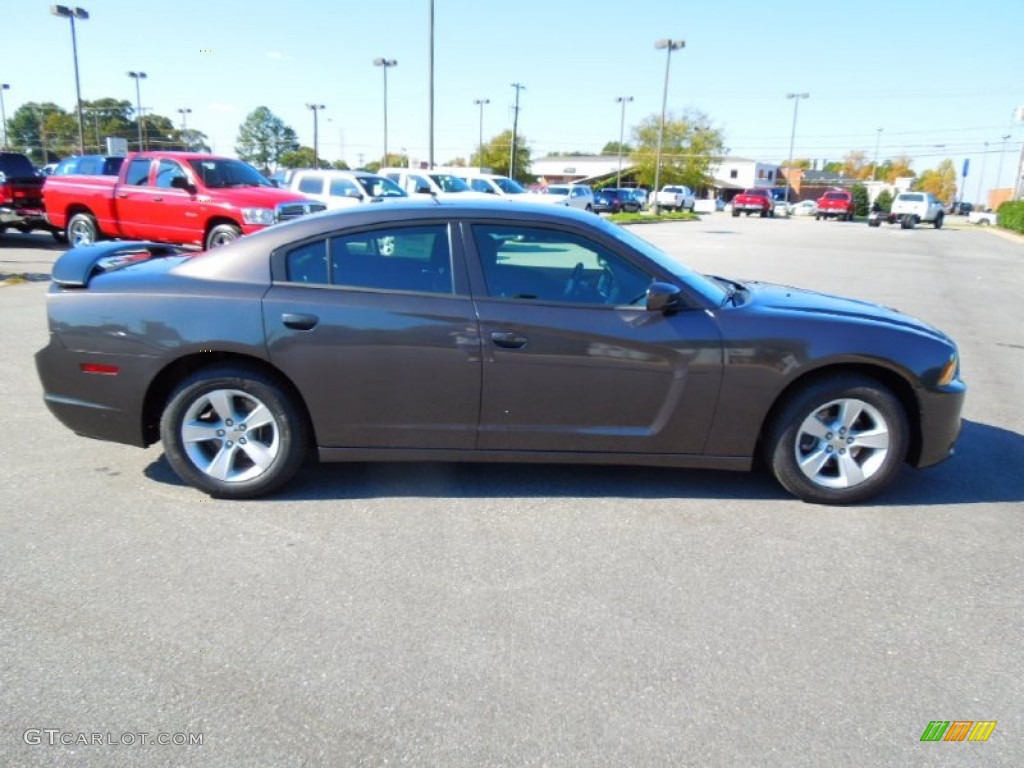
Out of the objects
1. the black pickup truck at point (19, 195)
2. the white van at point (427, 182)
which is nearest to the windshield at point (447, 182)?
the white van at point (427, 182)

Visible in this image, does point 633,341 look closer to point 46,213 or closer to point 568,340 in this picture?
point 568,340

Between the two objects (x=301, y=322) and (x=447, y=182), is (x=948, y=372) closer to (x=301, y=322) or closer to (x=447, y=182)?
(x=301, y=322)

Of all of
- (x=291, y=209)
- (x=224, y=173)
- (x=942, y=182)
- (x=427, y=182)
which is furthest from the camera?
(x=942, y=182)

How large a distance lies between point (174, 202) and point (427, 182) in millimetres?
11338

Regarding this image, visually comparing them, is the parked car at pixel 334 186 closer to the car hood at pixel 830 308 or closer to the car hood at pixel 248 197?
the car hood at pixel 248 197

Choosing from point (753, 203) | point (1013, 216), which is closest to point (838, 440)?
point (1013, 216)

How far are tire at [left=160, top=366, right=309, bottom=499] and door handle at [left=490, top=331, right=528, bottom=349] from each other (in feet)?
3.68

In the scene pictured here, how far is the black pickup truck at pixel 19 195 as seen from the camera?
50.2 ft

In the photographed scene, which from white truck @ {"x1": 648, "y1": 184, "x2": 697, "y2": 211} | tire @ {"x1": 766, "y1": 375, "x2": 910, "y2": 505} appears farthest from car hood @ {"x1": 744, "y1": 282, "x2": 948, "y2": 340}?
white truck @ {"x1": 648, "y1": 184, "x2": 697, "y2": 211}

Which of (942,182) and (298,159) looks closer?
(298,159)

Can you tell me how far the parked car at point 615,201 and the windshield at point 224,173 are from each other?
35.4m

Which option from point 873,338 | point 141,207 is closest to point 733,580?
point 873,338

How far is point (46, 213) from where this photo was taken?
14656 millimetres

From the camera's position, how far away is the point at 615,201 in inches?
1965
